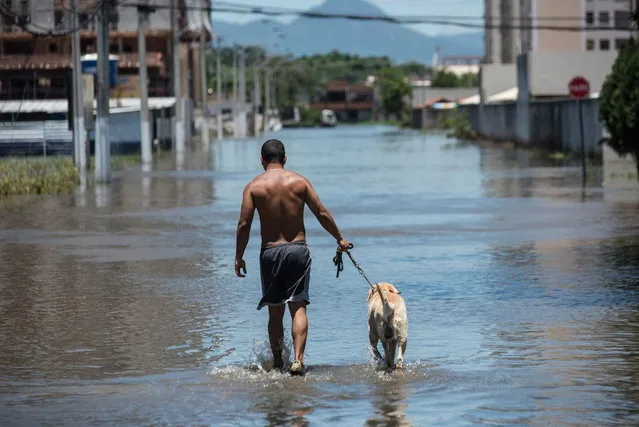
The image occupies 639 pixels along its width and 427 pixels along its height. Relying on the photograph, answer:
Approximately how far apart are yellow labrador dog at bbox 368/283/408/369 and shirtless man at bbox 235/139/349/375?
46cm

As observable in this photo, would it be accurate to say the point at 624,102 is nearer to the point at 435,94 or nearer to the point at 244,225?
the point at 244,225

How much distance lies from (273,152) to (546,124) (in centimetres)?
5564

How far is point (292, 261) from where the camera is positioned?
10.7 m

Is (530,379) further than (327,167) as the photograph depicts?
No

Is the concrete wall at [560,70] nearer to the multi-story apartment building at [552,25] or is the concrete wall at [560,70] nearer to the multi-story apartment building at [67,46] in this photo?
the multi-story apartment building at [67,46]

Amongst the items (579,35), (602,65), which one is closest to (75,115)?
(602,65)

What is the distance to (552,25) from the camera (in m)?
142

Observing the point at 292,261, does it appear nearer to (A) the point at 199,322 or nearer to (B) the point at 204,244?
(A) the point at 199,322

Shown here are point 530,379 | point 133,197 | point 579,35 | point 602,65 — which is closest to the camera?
point 530,379

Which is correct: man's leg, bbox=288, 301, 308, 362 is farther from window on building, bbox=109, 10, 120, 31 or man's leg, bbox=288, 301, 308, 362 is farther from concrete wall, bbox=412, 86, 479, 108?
concrete wall, bbox=412, 86, 479, 108

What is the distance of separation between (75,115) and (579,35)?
106101mm

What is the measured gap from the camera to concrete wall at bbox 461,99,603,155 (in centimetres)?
5194

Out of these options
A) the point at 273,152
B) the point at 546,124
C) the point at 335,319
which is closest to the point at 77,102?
the point at 335,319

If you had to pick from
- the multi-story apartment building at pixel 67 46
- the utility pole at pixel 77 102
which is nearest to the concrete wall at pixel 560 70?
the multi-story apartment building at pixel 67 46
